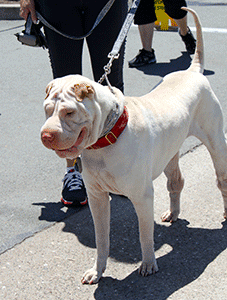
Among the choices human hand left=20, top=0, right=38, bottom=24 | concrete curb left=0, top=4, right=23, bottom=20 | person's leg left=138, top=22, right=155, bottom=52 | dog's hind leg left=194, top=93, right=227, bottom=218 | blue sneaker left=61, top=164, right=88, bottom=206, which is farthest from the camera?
concrete curb left=0, top=4, right=23, bottom=20

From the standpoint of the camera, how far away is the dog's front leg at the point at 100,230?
251 cm

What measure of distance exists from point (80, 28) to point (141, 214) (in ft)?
4.41

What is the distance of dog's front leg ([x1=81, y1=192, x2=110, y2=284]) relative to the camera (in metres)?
2.51

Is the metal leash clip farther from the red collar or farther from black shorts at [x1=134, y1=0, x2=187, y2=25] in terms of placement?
black shorts at [x1=134, y1=0, x2=187, y2=25]

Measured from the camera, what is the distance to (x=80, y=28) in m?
2.98

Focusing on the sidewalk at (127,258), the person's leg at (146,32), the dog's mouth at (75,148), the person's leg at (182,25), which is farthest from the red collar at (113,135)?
the person's leg at (182,25)

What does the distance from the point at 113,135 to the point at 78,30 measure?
1133 mm

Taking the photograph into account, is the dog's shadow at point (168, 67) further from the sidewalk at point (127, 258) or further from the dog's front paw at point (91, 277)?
the dog's front paw at point (91, 277)

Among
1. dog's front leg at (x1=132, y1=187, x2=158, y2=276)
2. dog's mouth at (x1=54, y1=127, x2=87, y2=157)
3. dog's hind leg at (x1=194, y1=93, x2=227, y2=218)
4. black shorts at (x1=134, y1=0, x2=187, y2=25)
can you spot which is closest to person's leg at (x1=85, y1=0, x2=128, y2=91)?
dog's hind leg at (x1=194, y1=93, x2=227, y2=218)

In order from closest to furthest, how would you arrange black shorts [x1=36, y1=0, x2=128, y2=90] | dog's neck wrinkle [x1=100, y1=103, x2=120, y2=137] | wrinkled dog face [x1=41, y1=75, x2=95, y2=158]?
wrinkled dog face [x1=41, y1=75, x2=95, y2=158] < dog's neck wrinkle [x1=100, y1=103, x2=120, y2=137] < black shorts [x1=36, y1=0, x2=128, y2=90]

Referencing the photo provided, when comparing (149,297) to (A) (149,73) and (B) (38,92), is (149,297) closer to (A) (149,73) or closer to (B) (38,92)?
(B) (38,92)

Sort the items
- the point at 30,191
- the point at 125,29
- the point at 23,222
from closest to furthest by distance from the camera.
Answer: the point at 125,29 → the point at 23,222 → the point at 30,191

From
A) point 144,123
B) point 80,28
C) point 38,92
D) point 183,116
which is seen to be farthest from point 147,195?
point 38,92

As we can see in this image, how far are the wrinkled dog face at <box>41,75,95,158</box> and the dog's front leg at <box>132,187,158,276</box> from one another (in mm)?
648
